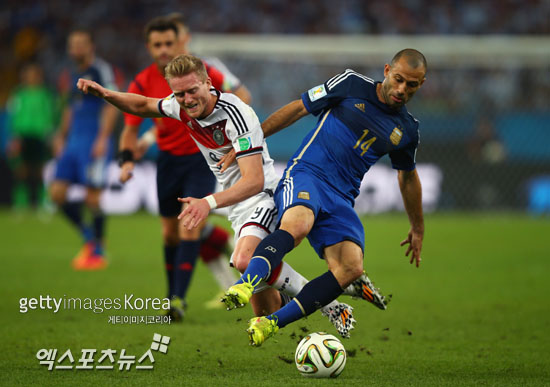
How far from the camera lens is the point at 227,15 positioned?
65.7ft

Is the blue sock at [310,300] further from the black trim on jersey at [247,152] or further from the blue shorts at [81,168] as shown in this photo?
the blue shorts at [81,168]

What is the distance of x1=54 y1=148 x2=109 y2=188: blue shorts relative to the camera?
955 centimetres

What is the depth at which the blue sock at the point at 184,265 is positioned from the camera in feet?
20.3

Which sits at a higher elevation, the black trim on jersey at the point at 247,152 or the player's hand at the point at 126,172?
the black trim on jersey at the point at 247,152

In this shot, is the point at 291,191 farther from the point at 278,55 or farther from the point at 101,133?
the point at 278,55

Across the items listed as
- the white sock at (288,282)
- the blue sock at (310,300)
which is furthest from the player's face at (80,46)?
the blue sock at (310,300)

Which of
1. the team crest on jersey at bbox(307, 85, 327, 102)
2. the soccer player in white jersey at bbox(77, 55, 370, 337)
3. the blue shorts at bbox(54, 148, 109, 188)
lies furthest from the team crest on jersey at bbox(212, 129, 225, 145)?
the blue shorts at bbox(54, 148, 109, 188)

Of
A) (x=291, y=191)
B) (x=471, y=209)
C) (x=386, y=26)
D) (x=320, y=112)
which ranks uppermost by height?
(x=386, y=26)

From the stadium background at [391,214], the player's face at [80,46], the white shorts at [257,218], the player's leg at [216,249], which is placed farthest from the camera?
the player's face at [80,46]

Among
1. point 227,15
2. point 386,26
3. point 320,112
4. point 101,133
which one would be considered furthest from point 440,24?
point 320,112

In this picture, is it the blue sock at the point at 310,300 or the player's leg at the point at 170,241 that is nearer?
the blue sock at the point at 310,300

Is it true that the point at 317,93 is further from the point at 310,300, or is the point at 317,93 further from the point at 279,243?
the point at 310,300

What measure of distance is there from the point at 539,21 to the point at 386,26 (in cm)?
350

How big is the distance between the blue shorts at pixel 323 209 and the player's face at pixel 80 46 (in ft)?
16.9
